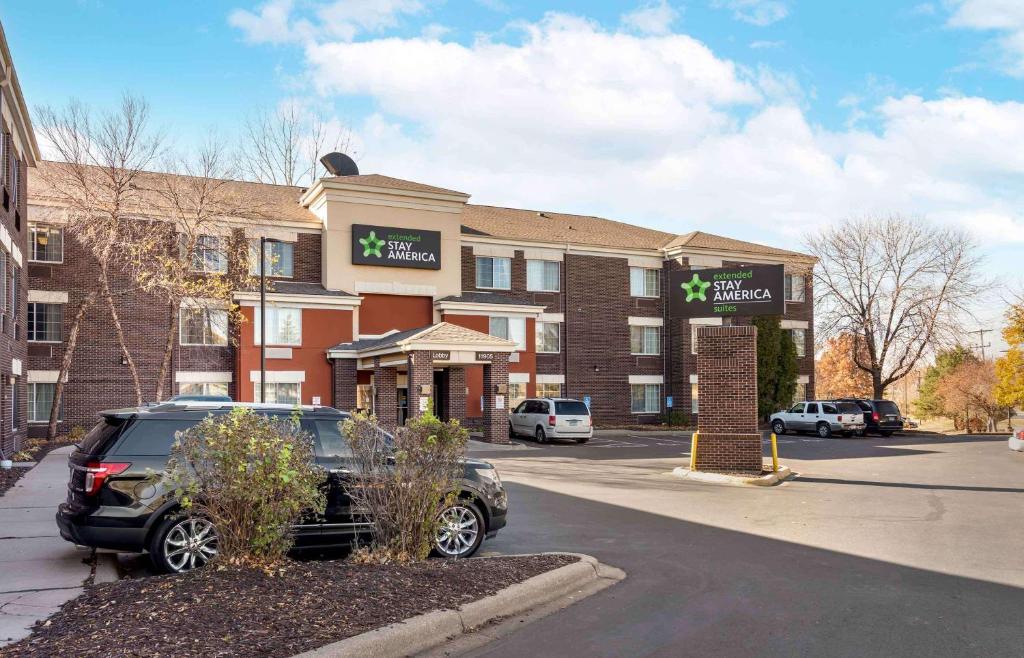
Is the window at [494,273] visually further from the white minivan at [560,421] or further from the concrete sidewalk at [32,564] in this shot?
the concrete sidewalk at [32,564]

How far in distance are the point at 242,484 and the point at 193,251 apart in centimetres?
2415

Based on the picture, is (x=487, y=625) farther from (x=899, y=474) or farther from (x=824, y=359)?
(x=824, y=359)

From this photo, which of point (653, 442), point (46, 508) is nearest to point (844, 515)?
point (46, 508)

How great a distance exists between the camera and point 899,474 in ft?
67.1

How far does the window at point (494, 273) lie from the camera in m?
38.9

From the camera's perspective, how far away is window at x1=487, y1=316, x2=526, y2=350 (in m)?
36.7

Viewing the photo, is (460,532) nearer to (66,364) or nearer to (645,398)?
(66,364)

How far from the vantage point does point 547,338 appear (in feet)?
132

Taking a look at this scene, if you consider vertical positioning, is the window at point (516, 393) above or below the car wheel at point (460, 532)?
above

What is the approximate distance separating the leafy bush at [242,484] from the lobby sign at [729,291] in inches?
656

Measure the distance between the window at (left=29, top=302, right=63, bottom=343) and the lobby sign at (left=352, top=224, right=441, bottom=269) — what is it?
35.9 feet

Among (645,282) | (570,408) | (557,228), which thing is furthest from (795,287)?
(570,408)

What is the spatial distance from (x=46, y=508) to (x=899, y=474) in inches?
710

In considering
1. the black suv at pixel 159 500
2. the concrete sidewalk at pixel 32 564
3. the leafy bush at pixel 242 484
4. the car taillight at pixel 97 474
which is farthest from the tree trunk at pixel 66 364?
the leafy bush at pixel 242 484
